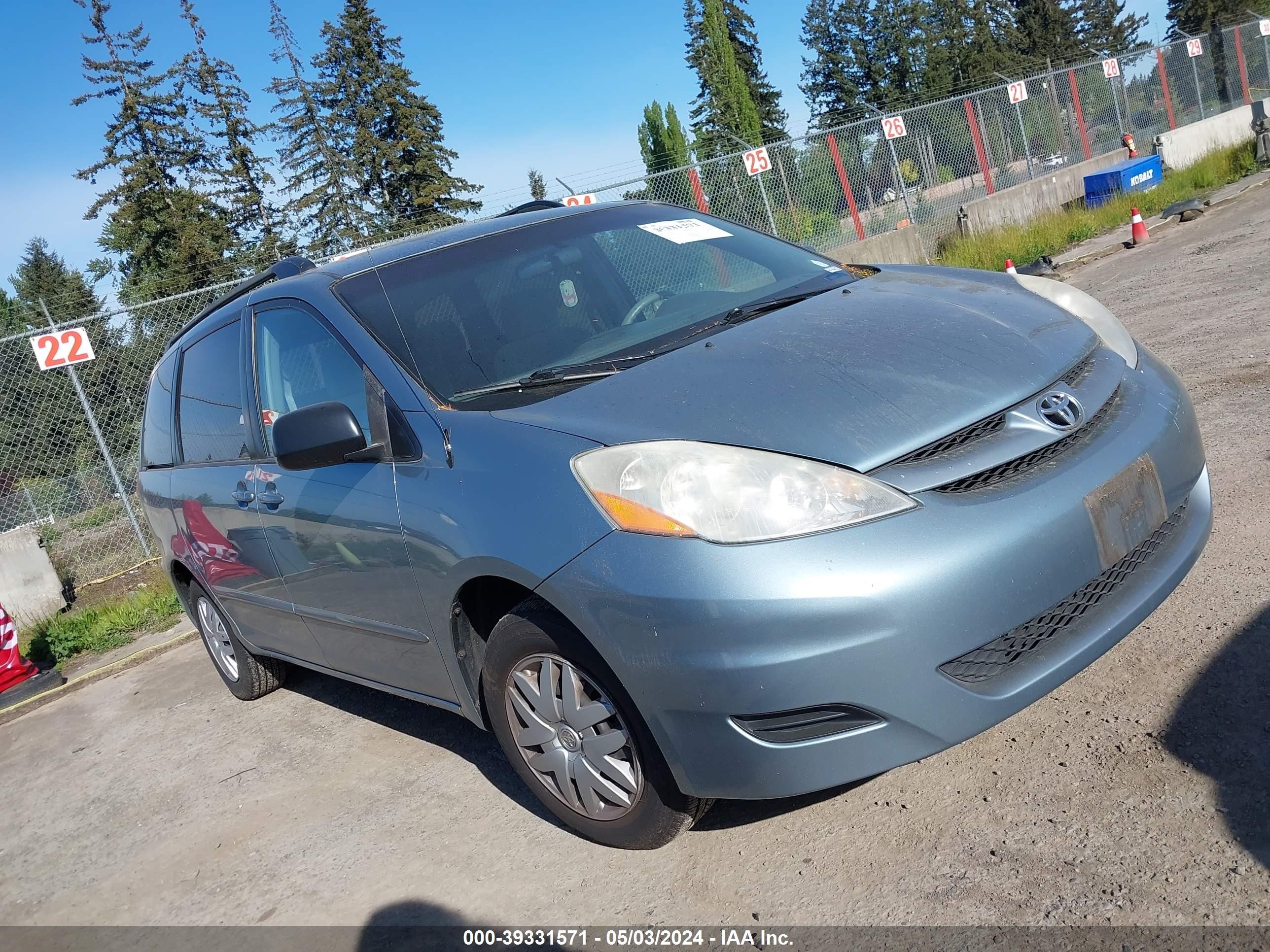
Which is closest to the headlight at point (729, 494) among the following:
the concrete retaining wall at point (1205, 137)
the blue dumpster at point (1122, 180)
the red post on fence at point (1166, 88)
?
the blue dumpster at point (1122, 180)

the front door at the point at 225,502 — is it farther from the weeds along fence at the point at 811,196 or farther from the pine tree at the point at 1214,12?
the pine tree at the point at 1214,12

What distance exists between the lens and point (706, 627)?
2268 millimetres

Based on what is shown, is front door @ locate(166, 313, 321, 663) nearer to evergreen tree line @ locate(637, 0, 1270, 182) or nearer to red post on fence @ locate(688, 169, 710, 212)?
red post on fence @ locate(688, 169, 710, 212)

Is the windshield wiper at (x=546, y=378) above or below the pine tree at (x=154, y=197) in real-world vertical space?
below

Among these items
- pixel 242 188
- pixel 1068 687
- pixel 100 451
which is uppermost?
pixel 242 188

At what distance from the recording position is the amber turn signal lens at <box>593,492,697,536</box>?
236cm

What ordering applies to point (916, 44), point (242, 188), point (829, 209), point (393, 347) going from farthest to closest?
point (916, 44) < point (242, 188) < point (829, 209) < point (393, 347)

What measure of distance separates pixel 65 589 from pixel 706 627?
9.30 m

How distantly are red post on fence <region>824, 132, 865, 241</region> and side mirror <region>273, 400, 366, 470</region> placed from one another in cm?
1475

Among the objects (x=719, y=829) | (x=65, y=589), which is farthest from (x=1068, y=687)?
(x=65, y=589)

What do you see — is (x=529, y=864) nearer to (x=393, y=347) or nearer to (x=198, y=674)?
(x=393, y=347)

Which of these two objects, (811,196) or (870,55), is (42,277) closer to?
(811,196)

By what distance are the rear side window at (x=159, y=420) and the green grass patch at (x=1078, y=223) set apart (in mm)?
11012

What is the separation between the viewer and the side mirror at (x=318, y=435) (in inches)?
119
